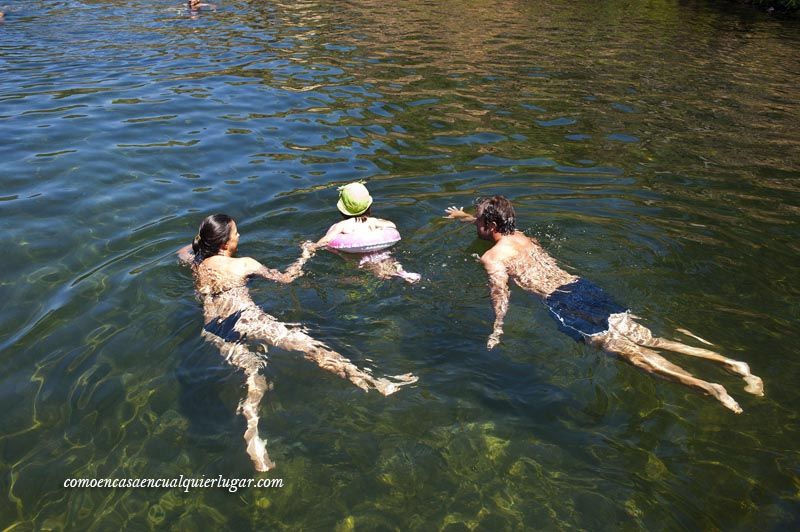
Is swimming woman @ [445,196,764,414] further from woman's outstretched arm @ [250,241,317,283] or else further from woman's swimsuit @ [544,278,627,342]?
woman's outstretched arm @ [250,241,317,283]

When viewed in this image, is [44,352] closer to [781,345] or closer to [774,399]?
[774,399]

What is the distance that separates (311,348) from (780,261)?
224 inches

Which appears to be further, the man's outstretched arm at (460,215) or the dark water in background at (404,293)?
the man's outstretched arm at (460,215)

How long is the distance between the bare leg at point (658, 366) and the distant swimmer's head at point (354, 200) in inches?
127

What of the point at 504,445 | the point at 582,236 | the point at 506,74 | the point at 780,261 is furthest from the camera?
the point at 506,74

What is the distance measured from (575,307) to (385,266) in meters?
2.24

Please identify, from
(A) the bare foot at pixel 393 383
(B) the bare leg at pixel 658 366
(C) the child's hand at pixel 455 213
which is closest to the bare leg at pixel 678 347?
(B) the bare leg at pixel 658 366

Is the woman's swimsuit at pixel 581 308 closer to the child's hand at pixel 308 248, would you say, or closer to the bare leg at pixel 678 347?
the bare leg at pixel 678 347

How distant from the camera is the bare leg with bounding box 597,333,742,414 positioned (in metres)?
5.14

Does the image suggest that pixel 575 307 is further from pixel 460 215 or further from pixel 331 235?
pixel 331 235

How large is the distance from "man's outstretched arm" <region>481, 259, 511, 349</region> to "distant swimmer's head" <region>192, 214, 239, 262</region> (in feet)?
9.23

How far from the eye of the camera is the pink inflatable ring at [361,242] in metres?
7.58

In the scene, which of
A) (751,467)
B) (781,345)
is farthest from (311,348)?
(781,345)

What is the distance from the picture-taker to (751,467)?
4.74 meters
